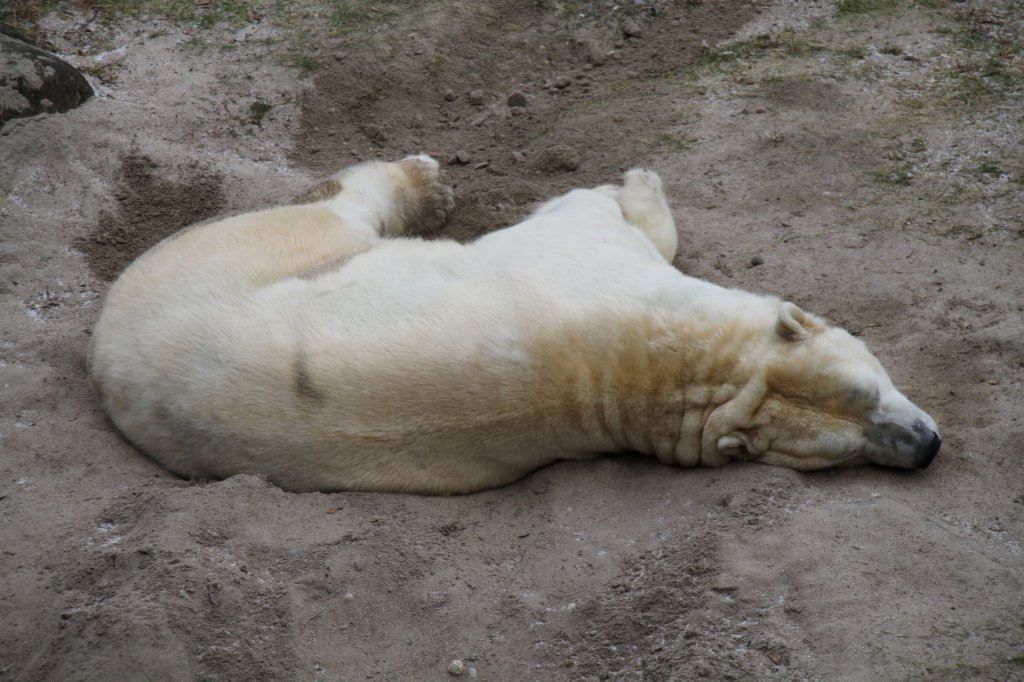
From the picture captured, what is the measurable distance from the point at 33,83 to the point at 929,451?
17.7ft

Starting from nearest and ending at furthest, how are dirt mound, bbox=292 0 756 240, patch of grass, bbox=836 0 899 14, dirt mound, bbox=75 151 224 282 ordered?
dirt mound, bbox=75 151 224 282 → dirt mound, bbox=292 0 756 240 → patch of grass, bbox=836 0 899 14

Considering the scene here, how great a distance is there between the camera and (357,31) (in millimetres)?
7234

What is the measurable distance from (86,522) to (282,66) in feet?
13.6

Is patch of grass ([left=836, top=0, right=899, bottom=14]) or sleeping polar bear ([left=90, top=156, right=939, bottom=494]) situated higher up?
patch of grass ([left=836, top=0, right=899, bottom=14])

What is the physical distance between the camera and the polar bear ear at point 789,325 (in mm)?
3848

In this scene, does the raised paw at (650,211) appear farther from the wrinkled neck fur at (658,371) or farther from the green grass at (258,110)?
the green grass at (258,110)

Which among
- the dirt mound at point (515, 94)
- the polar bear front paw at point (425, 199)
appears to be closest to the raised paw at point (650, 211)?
the dirt mound at point (515, 94)

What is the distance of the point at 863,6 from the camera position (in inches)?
282

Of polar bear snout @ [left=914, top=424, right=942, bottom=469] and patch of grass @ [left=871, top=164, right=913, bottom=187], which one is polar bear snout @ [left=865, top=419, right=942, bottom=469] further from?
patch of grass @ [left=871, top=164, right=913, bottom=187]

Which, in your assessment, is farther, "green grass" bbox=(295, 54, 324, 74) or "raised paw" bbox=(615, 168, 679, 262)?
"green grass" bbox=(295, 54, 324, 74)

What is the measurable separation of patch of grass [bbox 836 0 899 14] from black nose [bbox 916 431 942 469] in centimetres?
436

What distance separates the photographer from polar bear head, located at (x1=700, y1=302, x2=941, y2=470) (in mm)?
3752

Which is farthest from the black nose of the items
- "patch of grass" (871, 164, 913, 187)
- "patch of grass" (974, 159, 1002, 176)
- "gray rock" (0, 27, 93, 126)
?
"gray rock" (0, 27, 93, 126)

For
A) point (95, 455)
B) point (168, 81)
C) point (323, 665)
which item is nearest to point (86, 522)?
point (95, 455)
